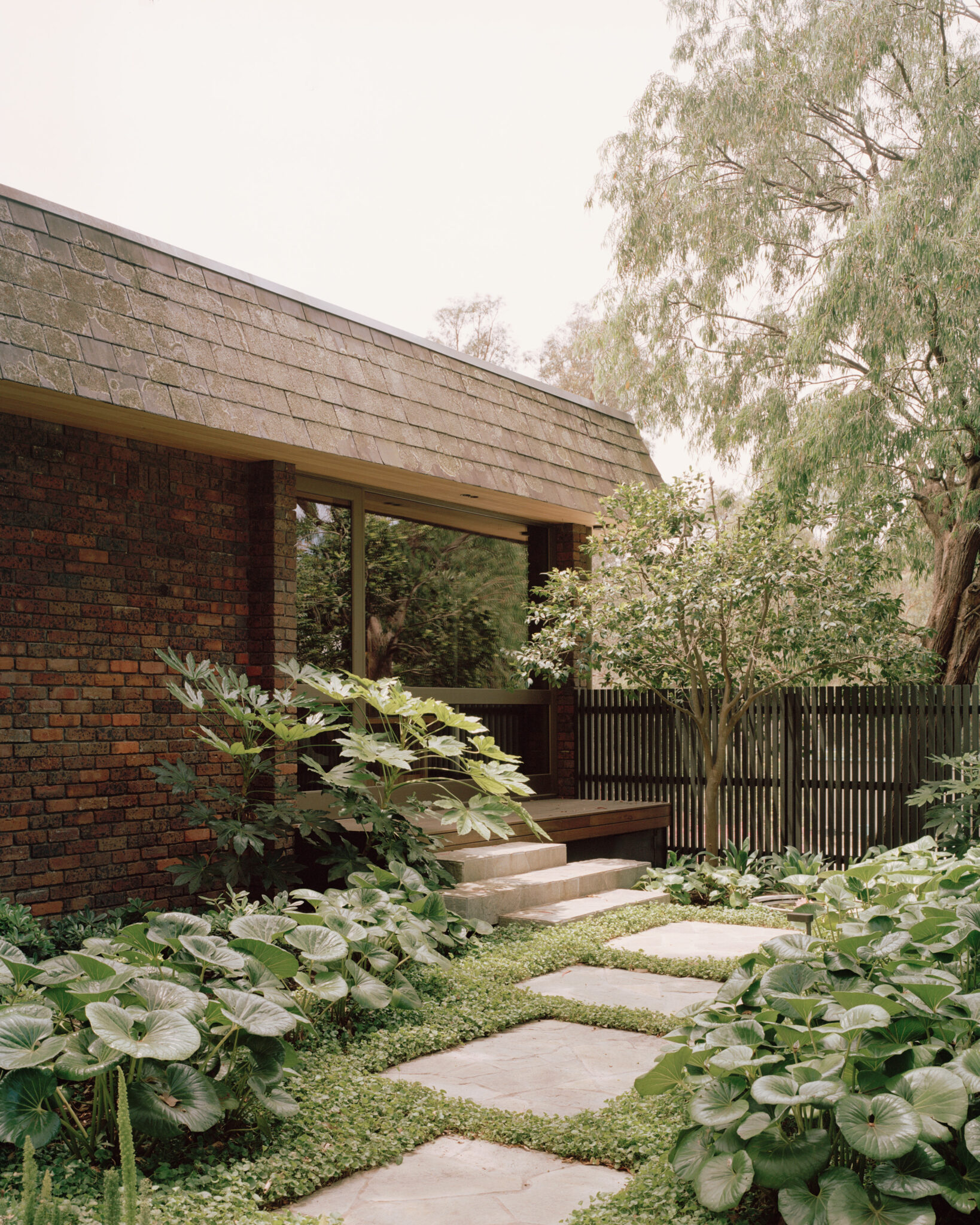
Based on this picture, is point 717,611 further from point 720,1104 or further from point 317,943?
point 720,1104

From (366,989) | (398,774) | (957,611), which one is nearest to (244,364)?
(398,774)

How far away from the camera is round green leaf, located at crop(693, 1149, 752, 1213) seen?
2447 millimetres

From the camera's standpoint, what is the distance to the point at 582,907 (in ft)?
22.2

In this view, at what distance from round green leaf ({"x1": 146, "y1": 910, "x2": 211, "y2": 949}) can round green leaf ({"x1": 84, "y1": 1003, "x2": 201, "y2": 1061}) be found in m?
0.57

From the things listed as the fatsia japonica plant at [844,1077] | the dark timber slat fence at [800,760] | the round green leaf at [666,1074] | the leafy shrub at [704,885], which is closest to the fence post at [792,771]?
the dark timber slat fence at [800,760]

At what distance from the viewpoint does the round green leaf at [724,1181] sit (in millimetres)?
2447

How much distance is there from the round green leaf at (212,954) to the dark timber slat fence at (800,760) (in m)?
6.47

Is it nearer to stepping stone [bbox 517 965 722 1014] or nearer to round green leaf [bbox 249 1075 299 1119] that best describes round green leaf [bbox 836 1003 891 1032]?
round green leaf [bbox 249 1075 299 1119]

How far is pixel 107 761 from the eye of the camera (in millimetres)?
5973

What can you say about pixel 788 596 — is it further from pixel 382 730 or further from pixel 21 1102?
pixel 21 1102

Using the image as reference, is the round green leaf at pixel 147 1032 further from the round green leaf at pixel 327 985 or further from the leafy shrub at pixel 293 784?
the leafy shrub at pixel 293 784

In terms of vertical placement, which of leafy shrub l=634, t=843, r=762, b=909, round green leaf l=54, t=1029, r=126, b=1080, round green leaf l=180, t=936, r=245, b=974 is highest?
round green leaf l=180, t=936, r=245, b=974

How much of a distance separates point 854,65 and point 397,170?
1644 centimetres

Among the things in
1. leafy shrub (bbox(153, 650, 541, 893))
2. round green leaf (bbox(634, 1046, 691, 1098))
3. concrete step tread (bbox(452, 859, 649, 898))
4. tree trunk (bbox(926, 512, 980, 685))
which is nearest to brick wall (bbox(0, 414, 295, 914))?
leafy shrub (bbox(153, 650, 541, 893))
